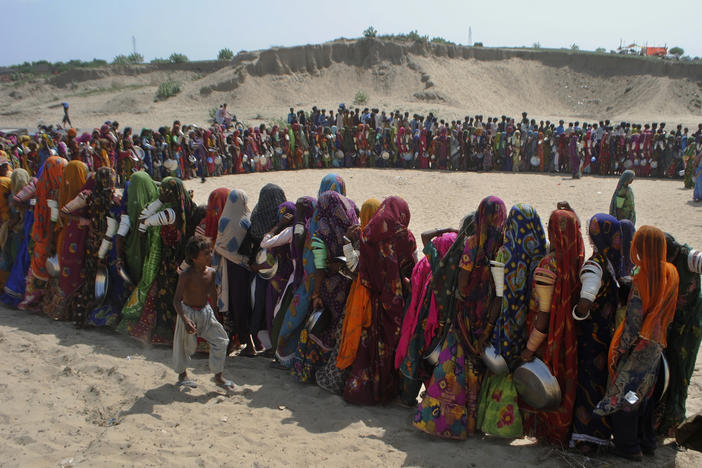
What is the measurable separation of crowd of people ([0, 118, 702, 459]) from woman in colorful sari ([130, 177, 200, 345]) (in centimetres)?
2

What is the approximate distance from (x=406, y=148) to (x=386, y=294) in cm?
1412

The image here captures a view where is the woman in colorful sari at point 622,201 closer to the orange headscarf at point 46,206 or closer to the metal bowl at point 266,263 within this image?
the metal bowl at point 266,263

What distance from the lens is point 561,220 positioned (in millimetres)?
3521

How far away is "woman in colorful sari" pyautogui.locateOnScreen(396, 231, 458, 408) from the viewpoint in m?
4.08

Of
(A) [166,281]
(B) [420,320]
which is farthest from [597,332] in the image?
(A) [166,281]

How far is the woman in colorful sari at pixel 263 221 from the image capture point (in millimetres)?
5156

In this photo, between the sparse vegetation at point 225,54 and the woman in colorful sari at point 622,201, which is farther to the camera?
the sparse vegetation at point 225,54

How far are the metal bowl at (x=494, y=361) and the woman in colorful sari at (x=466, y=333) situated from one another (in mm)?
56

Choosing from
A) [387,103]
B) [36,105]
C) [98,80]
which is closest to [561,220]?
[387,103]

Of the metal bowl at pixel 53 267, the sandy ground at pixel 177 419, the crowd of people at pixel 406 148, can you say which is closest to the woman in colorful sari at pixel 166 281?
the sandy ground at pixel 177 419

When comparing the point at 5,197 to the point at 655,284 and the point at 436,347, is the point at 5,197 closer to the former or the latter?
the point at 436,347

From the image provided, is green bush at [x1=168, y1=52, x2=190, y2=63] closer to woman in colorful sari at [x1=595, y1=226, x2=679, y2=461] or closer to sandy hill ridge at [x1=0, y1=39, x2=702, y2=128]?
sandy hill ridge at [x1=0, y1=39, x2=702, y2=128]

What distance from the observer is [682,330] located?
3512mm

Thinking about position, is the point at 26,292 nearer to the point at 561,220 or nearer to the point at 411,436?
the point at 411,436
